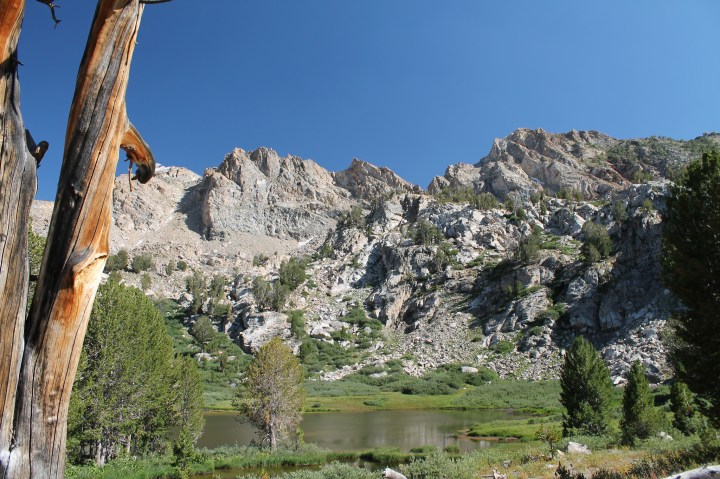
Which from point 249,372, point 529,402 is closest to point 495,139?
point 529,402

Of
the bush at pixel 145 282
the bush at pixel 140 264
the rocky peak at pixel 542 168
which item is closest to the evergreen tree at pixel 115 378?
A: the bush at pixel 145 282

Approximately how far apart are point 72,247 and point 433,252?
340 ft

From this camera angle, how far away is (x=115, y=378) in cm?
2398

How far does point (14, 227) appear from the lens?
2564 mm

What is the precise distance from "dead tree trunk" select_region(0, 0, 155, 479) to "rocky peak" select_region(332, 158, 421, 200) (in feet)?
560

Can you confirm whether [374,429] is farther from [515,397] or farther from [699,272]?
[699,272]

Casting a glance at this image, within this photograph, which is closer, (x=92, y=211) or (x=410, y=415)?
(x=92, y=211)

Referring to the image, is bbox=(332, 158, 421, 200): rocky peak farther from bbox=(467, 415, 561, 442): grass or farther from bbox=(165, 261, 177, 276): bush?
bbox=(467, 415, 561, 442): grass

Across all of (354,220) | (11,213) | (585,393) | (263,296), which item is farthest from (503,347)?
(11,213)

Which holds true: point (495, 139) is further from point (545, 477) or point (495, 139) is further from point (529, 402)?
point (545, 477)

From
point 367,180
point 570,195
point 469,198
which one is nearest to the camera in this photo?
point 570,195

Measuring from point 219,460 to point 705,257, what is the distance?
27.2 m

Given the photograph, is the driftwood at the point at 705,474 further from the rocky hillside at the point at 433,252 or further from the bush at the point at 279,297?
the bush at the point at 279,297

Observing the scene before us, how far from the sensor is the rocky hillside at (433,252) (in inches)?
2886
